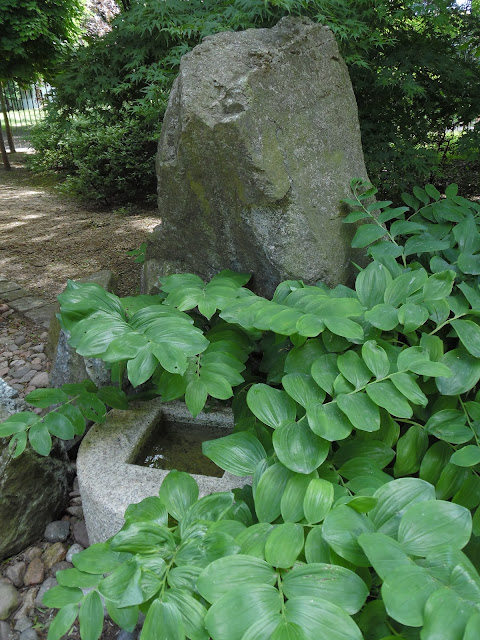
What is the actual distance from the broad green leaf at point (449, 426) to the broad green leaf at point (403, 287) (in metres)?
0.39

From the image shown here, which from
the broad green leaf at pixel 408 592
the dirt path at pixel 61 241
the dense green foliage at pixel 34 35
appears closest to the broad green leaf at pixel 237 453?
the broad green leaf at pixel 408 592

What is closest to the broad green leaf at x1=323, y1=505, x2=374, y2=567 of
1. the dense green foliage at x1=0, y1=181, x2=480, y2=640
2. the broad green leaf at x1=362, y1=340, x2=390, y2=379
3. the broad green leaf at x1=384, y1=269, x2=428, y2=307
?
the dense green foliage at x1=0, y1=181, x2=480, y2=640

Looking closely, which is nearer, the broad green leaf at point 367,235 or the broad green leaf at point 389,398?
the broad green leaf at point 389,398

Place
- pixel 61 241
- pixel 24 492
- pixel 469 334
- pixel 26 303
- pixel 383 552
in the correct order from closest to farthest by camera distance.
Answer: pixel 383 552
pixel 469 334
pixel 24 492
pixel 26 303
pixel 61 241

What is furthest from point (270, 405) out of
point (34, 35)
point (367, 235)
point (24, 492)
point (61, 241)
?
point (34, 35)

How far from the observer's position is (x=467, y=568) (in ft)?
3.18

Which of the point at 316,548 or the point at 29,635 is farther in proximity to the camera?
the point at 29,635

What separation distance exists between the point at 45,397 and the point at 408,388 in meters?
1.28

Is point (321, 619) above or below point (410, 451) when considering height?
above

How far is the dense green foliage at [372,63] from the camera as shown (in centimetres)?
293

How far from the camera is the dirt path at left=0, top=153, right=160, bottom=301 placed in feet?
14.7

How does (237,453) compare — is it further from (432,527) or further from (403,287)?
(403,287)

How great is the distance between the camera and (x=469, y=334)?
63.1 inches

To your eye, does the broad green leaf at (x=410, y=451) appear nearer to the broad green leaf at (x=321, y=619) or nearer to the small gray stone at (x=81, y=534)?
the broad green leaf at (x=321, y=619)
